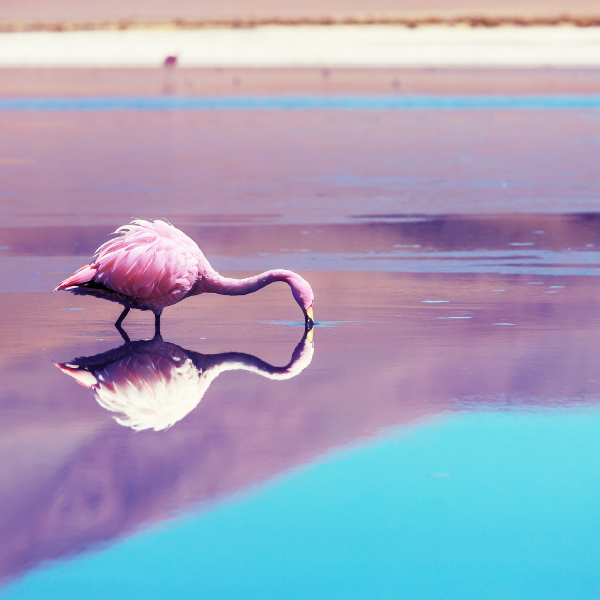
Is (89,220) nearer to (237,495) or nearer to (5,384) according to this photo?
(5,384)

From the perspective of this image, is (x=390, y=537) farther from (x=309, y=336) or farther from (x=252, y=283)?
(x=252, y=283)

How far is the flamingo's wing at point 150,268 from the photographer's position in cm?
787

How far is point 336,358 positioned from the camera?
7.49 meters

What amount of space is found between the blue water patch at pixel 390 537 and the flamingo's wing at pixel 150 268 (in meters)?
2.60

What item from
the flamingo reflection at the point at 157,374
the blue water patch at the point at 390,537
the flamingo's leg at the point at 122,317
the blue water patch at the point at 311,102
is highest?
the blue water patch at the point at 311,102

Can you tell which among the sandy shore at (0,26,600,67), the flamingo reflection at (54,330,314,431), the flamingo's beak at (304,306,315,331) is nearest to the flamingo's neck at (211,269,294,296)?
the flamingo's beak at (304,306,315,331)

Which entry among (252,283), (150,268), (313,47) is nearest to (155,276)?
(150,268)

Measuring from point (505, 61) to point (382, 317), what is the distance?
60054 mm

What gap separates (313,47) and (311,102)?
47622mm

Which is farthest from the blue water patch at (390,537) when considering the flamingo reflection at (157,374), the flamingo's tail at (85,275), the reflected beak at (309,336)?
the flamingo's tail at (85,275)

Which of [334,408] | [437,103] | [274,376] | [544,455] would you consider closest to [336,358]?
[274,376]

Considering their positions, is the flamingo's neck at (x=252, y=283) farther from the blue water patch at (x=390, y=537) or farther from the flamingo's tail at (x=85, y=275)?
the blue water patch at (x=390, y=537)

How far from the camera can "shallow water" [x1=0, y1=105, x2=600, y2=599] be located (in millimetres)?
4531

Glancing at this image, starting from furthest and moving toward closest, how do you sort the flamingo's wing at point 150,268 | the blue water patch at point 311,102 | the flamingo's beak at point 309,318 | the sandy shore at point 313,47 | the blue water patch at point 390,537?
the sandy shore at point 313,47 → the blue water patch at point 311,102 → the flamingo's beak at point 309,318 → the flamingo's wing at point 150,268 → the blue water patch at point 390,537
